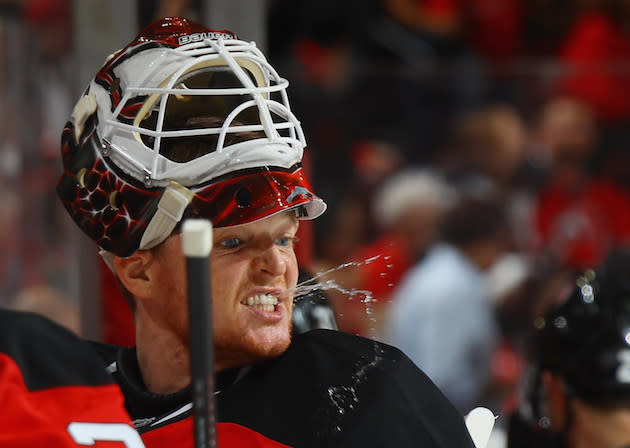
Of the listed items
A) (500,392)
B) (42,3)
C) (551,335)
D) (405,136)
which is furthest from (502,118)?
(551,335)

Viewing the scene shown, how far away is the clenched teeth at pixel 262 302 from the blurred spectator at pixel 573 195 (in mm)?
2211

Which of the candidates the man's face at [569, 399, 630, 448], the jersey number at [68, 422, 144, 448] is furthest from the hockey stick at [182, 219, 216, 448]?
the man's face at [569, 399, 630, 448]

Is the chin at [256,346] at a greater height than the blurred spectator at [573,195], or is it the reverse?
the chin at [256,346]

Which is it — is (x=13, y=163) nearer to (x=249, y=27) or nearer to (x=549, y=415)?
(x=249, y=27)

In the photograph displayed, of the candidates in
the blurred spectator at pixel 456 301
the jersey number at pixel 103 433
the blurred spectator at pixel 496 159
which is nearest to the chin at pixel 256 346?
the jersey number at pixel 103 433

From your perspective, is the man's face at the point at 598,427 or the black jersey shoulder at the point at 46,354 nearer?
the black jersey shoulder at the point at 46,354

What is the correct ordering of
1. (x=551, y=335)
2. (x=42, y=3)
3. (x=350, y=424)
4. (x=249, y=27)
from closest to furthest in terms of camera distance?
1. (x=350, y=424)
2. (x=551, y=335)
3. (x=249, y=27)
4. (x=42, y=3)

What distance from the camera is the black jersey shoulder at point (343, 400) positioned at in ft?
3.82

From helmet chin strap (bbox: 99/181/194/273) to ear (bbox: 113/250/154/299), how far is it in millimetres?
28

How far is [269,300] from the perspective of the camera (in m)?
1.26

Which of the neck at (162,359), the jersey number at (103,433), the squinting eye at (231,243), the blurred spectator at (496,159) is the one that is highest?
the squinting eye at (231,243)

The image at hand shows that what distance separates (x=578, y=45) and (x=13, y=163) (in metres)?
2.17

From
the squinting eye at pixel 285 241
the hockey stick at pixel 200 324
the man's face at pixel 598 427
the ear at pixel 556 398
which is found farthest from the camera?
the ear at pixel 556 398

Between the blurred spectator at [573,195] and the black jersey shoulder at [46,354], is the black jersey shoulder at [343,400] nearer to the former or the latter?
the black jersey shoulder at [46,354]
